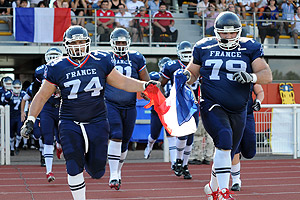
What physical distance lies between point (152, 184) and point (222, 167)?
3.05m

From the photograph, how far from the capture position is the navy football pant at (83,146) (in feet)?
18.9

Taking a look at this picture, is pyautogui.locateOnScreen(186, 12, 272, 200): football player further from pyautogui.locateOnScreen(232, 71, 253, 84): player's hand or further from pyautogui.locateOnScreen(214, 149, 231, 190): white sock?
pyautogui.locateOnScreen(232, 71, 253, 84): player's hand

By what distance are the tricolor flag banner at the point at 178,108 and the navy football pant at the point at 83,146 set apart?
86 cm

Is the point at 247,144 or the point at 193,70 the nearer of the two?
the point at 193,70

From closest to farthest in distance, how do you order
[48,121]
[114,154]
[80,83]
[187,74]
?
[80,83]
[187,74]
[114,154]
[48,121]

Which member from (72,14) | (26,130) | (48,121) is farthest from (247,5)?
(26,130)

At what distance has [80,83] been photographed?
586cm

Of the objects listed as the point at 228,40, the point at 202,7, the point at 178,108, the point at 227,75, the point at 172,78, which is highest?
the point at 202,7

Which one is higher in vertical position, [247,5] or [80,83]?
[247,5]

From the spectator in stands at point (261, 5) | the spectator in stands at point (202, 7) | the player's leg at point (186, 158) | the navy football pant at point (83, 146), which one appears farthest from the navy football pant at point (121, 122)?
the spectator in stands at point (261, 5)

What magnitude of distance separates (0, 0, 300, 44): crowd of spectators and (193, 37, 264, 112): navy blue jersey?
35.9 ft

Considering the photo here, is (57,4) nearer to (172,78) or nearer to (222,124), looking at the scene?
(172,78)

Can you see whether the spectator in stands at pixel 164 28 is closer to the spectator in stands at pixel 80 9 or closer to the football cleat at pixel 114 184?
the spectator in stands at pixel 80 9

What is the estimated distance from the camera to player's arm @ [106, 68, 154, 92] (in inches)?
242
